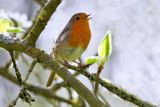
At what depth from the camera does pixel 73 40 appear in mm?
1363

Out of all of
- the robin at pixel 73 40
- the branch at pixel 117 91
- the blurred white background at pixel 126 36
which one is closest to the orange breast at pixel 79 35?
the robin at pixel 73 40

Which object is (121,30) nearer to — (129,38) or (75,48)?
(129,38)

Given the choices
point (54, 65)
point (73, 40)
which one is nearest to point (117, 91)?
point (54, 65)

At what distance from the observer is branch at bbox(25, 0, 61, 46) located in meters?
0.78

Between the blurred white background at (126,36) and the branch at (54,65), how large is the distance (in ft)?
2.60

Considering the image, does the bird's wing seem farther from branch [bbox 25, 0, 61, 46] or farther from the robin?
branch [bbox 25, 0, 61, 46]

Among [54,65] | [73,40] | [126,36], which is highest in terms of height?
[126,36]

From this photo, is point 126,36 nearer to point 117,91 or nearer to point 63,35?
point 63,35

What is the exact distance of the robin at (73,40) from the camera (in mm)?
1239

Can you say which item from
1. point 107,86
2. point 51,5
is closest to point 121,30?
point 107,86

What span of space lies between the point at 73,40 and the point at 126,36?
0.44 m

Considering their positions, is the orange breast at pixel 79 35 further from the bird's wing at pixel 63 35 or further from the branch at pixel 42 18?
the branch at pixel 42 18

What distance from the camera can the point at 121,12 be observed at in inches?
69.4

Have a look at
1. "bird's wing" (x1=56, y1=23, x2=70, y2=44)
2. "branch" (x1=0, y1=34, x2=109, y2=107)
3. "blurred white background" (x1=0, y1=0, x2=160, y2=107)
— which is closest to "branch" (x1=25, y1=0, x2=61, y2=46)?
"branch" (x1=0, y1=34, x2=109, y2=107)
